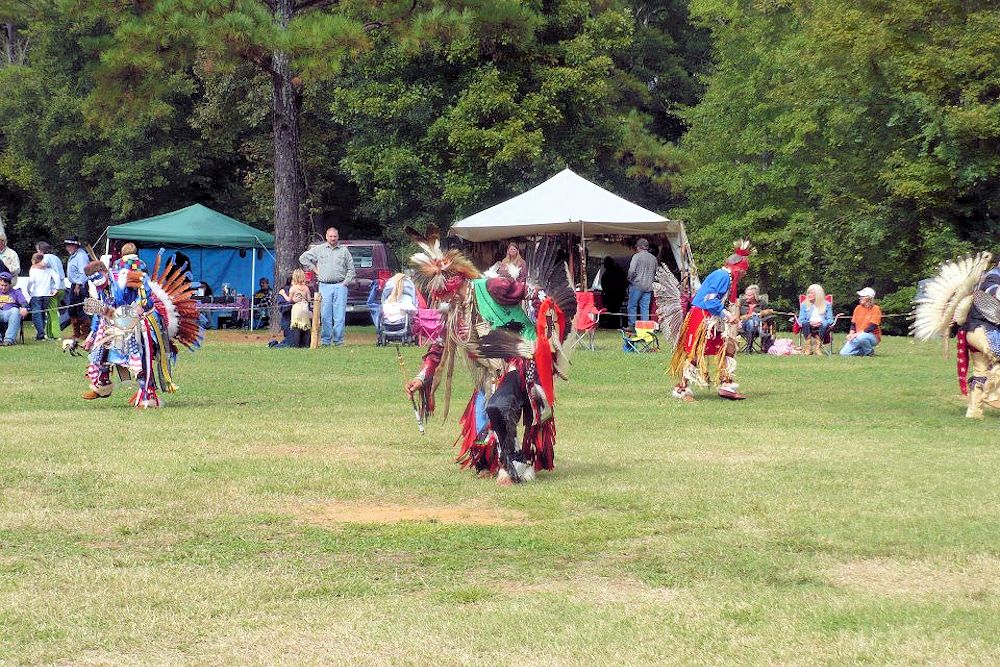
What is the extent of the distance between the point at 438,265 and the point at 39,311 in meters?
15.0

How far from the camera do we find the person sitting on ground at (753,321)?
821 inches

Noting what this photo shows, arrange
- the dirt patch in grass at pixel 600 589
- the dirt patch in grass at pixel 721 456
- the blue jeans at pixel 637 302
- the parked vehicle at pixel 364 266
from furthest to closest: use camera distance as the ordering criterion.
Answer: the parked vehicle at pixel 364 266 → the blue jeans at pixel 637 302 → the dirt patch in grass at pixel 721 456 → the dirt patch in grass at pixel 600 589

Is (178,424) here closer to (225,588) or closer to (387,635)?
(225,588)

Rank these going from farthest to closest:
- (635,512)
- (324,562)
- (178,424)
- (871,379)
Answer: (871,379) < (178,424) < (635,512) < (324,562)

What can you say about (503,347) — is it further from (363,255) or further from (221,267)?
(221,267)

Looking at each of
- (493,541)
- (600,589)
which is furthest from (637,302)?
(600,589)

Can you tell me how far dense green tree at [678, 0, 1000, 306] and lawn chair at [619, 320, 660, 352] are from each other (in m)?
9.18

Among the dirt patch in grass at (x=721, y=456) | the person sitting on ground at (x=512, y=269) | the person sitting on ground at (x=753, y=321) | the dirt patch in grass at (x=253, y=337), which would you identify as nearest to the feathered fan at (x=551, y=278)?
the person sitting on ground at (x=512, y=269)

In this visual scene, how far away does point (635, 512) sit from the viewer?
760cm

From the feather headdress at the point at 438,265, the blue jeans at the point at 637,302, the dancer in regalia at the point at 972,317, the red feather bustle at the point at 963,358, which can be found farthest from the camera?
the blue jeans at the point at 637,302

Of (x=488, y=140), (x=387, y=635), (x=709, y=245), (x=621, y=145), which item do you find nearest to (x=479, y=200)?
(x=488, y=140)

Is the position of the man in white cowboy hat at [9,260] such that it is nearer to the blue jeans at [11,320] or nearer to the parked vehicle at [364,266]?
the blue jeans at [11,320]

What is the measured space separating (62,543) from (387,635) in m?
2.27

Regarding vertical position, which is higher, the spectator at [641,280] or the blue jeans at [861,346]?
the spectator at [641,280]
